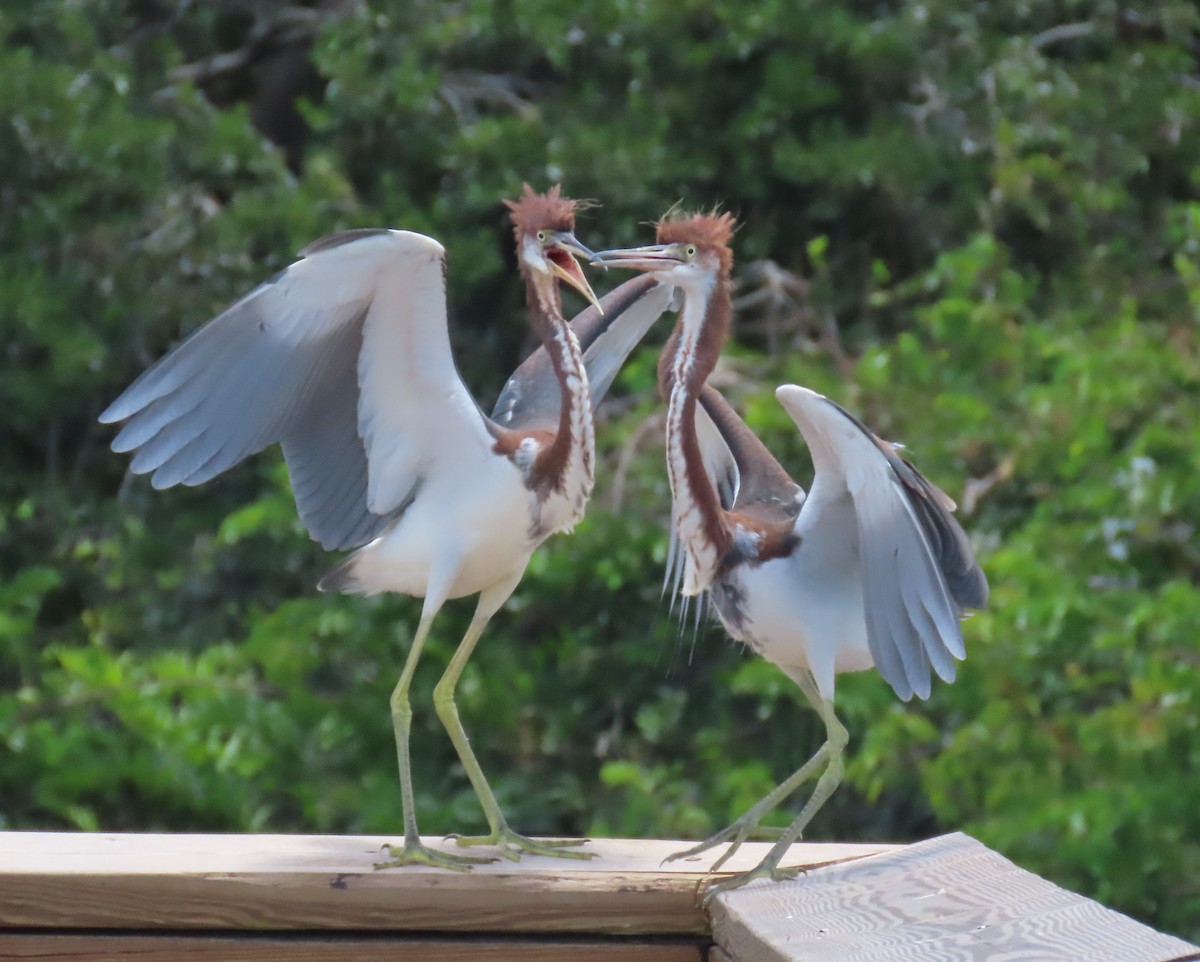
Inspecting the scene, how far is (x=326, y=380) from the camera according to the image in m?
3.04

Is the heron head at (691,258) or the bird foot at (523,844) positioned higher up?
the heron head at (691,258)

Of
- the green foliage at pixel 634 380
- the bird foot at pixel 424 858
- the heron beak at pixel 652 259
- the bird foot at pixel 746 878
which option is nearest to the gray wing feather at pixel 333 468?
the heron beak at pixel 652 259

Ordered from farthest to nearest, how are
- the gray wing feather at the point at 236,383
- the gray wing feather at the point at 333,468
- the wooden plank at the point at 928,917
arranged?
the gray wing feather at the point at 333,468 < the gray wing feather at the point at 236,383 < the wooden plank at the point at 928,917

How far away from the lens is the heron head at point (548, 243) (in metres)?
2.96

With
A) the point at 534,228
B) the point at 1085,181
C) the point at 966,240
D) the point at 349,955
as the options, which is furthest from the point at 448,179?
the point at 349,955

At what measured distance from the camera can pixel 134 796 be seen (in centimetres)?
595

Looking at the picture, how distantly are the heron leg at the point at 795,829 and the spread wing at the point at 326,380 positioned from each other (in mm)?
748

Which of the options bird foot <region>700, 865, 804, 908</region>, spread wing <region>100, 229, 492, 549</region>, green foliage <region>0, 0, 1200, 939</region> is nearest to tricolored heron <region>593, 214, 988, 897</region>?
bird foot <region>700, 865, 804, 908</region>

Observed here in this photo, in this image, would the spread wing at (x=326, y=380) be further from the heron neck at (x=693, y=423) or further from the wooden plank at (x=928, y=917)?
the wooden plank at (x=928, y=917)

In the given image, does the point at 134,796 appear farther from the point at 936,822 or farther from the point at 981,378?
the point at 981,378

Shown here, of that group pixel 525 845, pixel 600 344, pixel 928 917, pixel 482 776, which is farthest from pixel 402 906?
pixel 600 344

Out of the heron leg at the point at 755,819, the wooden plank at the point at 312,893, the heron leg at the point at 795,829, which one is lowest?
the heron leg at the point at 755,819

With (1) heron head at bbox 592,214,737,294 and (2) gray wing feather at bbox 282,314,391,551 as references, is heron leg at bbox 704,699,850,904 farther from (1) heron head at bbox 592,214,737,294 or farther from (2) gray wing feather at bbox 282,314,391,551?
(2) gray wing feather at bbox 282,314,391,551

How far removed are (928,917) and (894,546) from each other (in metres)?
0.69
